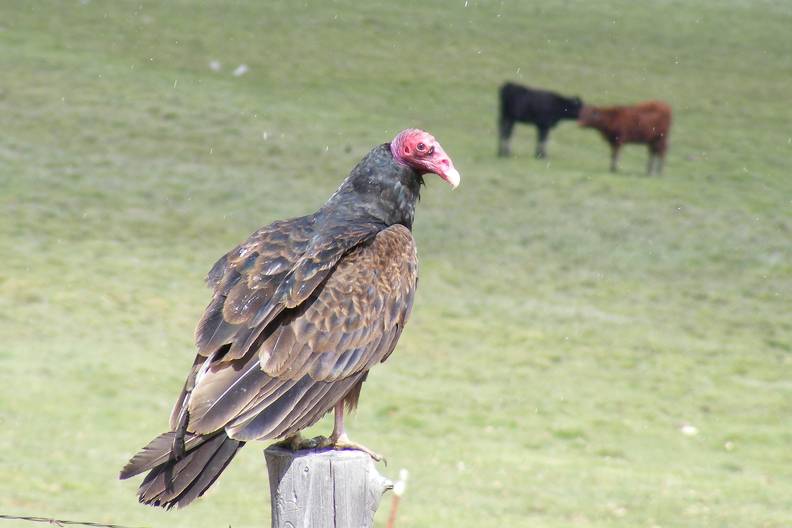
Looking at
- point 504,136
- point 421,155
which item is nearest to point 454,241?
point 504,136

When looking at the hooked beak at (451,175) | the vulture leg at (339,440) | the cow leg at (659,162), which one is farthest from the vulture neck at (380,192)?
the cow leg at (659,162)

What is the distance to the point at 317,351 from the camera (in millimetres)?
3693

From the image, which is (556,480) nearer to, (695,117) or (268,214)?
(268,214)

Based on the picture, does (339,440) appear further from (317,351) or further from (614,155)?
(614,155)

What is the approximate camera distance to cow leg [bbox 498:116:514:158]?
1672 centimetres

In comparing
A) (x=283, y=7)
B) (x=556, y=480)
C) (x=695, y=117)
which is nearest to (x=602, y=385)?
(x=556, y=480)

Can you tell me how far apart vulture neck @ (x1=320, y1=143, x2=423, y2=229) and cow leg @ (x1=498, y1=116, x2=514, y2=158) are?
12081 mm

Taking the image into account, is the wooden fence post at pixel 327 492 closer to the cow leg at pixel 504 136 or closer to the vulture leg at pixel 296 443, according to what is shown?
the vulture leg at pixel 296 443

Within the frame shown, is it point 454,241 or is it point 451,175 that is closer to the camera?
point 451,175

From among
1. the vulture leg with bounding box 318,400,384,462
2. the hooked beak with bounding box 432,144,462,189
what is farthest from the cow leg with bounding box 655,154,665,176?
the vulture leg with bounding box 318,400,384,462

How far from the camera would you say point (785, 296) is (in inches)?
503

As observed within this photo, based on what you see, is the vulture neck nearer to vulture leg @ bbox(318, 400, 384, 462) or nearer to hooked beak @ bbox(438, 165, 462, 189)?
hooked beak @ bbox(438, 165, 462, 189)

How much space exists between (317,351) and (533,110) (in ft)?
44.5

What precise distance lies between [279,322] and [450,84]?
15.8 metres
